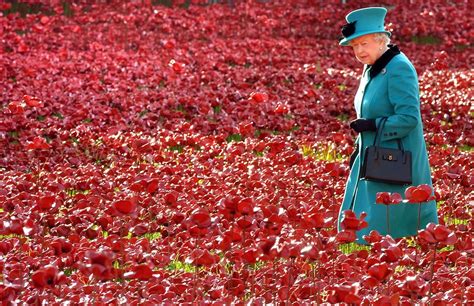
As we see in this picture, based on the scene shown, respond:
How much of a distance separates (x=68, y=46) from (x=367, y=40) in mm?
10782

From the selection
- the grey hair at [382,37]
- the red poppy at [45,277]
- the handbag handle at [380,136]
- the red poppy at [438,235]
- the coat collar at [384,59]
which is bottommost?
the handbag handle at [380,136]

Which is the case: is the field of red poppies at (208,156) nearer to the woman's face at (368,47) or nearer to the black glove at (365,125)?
the black glove at (365,125)

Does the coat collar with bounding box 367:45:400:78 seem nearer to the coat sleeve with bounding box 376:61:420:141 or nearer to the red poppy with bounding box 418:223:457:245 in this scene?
the coat sleeve with bounding box 376:61:420:141

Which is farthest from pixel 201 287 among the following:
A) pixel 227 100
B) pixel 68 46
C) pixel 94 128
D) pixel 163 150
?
pixel 68 46

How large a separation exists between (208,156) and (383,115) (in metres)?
2.71

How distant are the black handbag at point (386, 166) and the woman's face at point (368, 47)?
45 centimetres

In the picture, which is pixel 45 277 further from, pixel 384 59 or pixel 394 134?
pixel 384 59

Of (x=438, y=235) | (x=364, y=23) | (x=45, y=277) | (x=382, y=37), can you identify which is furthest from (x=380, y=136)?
(x=45, y=277)

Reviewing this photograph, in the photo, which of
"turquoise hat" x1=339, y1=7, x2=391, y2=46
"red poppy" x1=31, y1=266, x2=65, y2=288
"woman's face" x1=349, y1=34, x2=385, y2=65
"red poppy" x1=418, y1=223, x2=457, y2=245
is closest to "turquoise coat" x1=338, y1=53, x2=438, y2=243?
"woman's face" x1=349, y1=34, x2=385, y2=65

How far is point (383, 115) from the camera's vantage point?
6824 millimetres

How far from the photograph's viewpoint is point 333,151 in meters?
9.98

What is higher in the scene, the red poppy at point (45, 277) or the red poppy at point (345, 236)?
the red poppy at point (45, 277)

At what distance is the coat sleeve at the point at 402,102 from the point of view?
21.6 feet

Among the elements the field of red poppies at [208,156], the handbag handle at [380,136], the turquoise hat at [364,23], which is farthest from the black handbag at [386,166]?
Result: the turquoise hat at [364,23]
